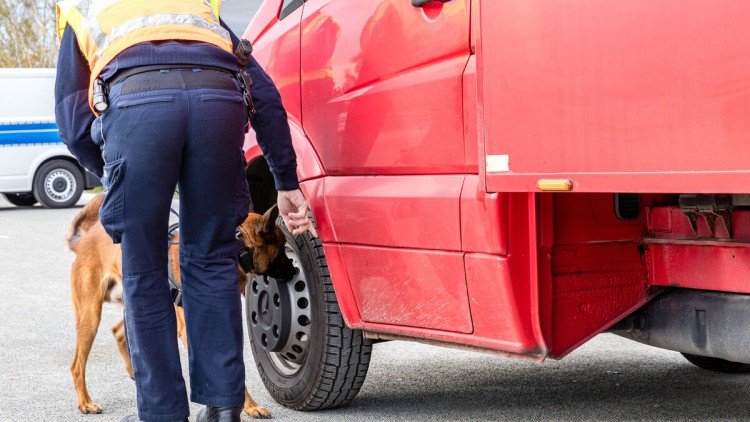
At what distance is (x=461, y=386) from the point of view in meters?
4.76

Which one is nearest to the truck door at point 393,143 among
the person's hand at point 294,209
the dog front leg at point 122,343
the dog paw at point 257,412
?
the person's hand at point 294,209

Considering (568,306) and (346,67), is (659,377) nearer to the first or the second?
(568,306)

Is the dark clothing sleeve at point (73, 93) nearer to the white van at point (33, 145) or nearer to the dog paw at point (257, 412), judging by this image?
the dog paw at point (257, 412)

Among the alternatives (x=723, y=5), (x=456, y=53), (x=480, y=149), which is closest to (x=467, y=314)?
(x=480, y=149)

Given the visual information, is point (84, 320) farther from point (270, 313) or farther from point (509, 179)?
point (509, 179)

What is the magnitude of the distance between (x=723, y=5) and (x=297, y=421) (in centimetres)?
241

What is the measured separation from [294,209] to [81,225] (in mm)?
1351

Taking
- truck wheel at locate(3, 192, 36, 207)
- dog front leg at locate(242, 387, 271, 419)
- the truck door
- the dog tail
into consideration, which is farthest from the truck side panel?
truck wheel at locate(3, 192, 36, 207)

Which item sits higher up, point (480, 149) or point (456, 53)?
point (456, 53)

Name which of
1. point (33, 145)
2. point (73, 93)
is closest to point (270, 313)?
point (73, 93)

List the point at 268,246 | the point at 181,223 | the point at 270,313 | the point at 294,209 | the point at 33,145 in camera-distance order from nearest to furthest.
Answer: the point at 181,223 → the point at 294,209 → the point at 268,246 → the point at 270,313 → the point at 33,145

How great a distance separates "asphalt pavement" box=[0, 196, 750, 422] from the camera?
423 centimetres

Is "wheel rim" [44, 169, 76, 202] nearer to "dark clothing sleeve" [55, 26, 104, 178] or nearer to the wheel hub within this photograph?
the wheel hub

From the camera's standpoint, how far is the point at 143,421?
326 centimetres
